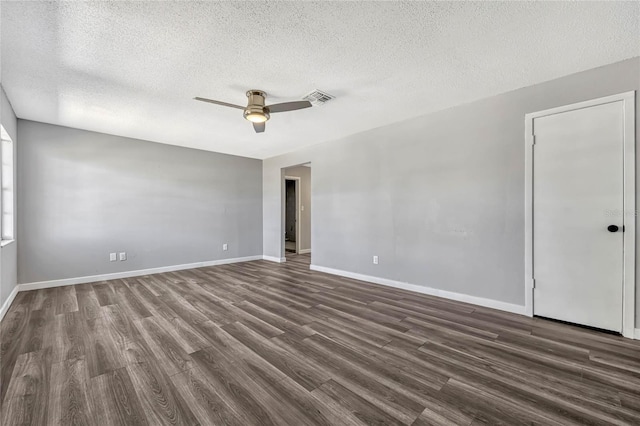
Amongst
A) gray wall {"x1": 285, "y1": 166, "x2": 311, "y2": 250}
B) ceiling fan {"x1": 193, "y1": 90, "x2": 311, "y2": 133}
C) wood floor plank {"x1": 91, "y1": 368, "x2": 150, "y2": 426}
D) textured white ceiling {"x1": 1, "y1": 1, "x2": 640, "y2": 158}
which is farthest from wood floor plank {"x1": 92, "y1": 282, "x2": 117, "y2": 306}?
gray wall {"x1": 285, "y1": 166, "x2": 311, "y2": 250}

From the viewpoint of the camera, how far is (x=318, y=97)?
305cm

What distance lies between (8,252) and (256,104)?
3572 millimetres

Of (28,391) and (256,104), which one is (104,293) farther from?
(256,104)

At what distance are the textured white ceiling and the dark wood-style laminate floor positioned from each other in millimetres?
2451

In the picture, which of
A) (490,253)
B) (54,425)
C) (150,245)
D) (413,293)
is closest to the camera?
(54,425)

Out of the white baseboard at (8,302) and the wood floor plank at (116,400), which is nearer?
the wood floor plank at (116,400)

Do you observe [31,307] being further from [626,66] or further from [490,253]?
[626,66]

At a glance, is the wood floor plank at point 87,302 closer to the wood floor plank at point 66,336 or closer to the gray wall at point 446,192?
the wood floor plank at point 66,336

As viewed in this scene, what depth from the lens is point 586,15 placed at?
1841 millimetres

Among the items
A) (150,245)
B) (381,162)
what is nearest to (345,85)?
(381,162)

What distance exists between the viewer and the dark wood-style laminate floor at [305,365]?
149 centimetres

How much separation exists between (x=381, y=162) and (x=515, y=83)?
1.87 metres

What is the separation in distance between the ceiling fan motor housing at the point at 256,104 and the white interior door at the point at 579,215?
9.57 feet

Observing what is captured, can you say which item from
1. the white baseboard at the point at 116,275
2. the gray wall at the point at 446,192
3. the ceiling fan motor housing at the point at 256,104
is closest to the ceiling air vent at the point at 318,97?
the ceiling fan motor housing at the point at 256,104
